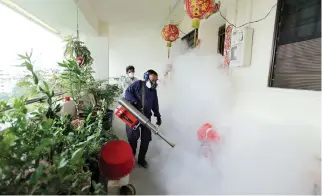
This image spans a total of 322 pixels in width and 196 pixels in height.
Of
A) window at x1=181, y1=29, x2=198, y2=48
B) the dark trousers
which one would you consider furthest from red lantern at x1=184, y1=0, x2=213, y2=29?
window at x1=181, y1=29, x2=198, y2=48

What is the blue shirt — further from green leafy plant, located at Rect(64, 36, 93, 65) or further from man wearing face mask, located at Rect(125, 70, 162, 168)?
green leafy plant, located at Rect(64, 36, 93, 65)

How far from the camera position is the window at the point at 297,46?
1042mm

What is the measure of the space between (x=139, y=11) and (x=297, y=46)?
317 centimetres

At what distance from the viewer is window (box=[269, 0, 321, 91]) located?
1.04 metres

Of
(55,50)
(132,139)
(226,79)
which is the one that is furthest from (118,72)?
(226,79)

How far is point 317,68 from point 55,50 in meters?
3.85

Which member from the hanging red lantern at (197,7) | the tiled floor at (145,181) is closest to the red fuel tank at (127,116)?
the tiled floor at (145,181)

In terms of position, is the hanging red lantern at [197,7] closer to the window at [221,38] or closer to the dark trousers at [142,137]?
the window at [221,38]

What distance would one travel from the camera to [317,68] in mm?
1030

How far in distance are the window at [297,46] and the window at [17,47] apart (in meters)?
1.74

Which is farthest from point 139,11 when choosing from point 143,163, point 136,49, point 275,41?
point 275,41

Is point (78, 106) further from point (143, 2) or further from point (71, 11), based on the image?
point (143, 2)

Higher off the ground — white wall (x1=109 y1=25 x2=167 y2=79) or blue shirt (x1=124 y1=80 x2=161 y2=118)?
white wall (x1=109 y1=25 x2=167 y2=79)

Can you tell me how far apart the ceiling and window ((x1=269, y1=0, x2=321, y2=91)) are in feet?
6.72
